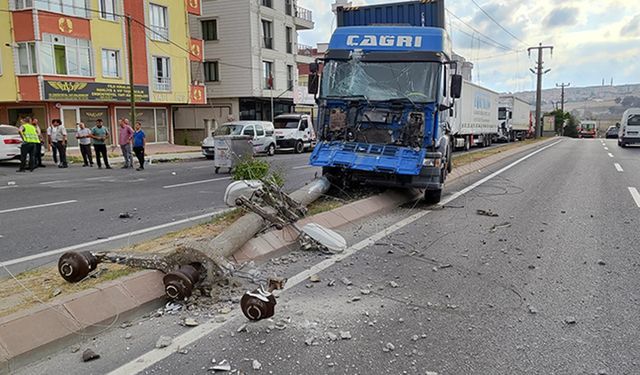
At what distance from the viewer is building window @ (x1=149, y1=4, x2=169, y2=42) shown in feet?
106

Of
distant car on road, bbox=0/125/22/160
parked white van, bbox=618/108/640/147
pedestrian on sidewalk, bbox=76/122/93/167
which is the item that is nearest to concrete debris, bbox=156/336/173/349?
pedestrian on sidewalk, bbox=76/122/93/167

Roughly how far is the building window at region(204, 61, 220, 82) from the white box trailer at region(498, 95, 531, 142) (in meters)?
22.5

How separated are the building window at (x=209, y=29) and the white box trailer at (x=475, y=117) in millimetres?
20885

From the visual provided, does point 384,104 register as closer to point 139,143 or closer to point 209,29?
point 139,143

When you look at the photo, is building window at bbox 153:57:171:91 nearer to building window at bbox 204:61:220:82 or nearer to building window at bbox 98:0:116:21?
building window at bbox 98:0:116:21

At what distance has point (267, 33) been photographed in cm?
4184

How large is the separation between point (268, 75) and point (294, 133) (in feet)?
44.4

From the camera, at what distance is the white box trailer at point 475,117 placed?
26230 mm

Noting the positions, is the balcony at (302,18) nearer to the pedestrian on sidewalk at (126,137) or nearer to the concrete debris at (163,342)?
the pedestrian on sidewalk at (126,137)

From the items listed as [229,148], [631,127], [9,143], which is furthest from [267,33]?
[229,148]

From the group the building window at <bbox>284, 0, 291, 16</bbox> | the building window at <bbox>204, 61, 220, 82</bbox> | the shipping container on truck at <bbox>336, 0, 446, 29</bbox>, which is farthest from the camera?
the building window at <bbox>284, 0, 291, 16</bbox>

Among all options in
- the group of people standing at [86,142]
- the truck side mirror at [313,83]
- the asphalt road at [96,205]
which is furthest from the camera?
the group of people standing at [86,142]

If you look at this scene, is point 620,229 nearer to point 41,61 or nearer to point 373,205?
point 373,205

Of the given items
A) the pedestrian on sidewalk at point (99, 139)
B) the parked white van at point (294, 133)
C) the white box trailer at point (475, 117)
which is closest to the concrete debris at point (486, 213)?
the white box trailer at point (475, 117)
